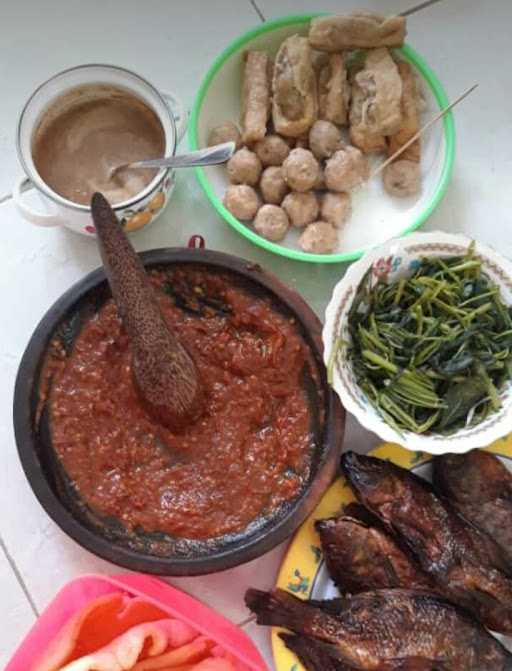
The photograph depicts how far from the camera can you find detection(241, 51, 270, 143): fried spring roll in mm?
1553

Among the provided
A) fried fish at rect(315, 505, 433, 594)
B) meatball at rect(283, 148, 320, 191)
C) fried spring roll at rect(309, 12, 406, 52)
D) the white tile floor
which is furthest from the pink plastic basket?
fried spring roll at rect(309, 12, 406, 52)

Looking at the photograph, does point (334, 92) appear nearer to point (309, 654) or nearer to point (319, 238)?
point (319, 238)

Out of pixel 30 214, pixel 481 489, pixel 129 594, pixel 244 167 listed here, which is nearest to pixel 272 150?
pixel 244 167

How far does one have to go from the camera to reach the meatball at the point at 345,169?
1.53 metres

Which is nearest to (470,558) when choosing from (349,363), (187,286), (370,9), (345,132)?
(349,363)

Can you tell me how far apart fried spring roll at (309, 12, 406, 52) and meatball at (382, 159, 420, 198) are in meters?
0.20

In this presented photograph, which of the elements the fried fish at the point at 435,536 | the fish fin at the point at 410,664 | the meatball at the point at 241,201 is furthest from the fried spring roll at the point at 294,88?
the fish fin at the point at 410,664

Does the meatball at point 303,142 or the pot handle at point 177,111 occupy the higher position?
the pot handle at point 177,111

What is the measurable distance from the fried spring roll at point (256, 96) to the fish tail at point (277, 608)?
736mm

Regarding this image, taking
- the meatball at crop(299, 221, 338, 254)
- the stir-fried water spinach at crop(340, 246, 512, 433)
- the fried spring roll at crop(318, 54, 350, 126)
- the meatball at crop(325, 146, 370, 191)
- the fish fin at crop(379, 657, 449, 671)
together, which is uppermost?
the fried spring roll at crop(318, 54, 350, 126)

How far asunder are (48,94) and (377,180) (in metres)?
0.56

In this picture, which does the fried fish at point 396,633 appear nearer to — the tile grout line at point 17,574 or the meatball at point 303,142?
the tile grout line at point 17,574

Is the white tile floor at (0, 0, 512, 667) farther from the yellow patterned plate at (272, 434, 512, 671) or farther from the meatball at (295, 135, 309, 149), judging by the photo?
the meatball at (295, 135, 309, 149)

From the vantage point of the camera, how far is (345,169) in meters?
1.53
